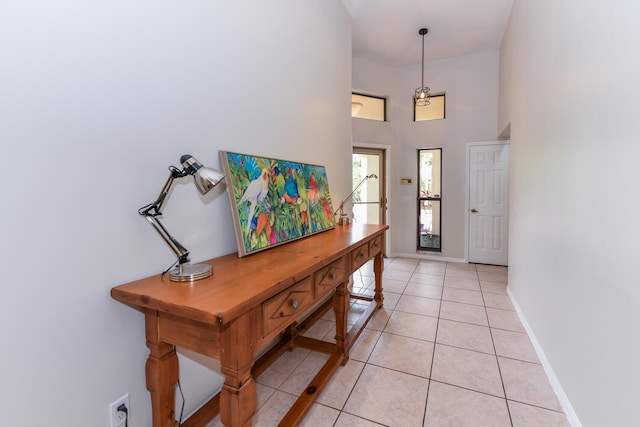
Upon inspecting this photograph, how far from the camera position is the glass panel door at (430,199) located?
513cm

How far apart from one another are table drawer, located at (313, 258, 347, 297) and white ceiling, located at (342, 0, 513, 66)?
2.99 metres

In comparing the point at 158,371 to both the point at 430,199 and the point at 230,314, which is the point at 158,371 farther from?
the point at 430,199

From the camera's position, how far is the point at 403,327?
269 centimetres

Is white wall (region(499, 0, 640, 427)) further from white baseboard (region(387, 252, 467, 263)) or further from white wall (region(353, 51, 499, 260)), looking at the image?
white baseboard (region(387, 252, 467, 263))

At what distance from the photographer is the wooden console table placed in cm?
104

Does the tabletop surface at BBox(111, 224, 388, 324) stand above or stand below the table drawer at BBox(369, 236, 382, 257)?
A: above

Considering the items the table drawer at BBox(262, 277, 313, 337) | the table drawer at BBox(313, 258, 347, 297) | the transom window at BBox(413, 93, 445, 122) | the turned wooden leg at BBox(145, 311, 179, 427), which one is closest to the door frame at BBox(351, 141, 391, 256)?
the transom window at BBox(413, 93, 445, 122)

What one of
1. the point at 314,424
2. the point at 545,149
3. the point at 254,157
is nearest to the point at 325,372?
the point at 314,424

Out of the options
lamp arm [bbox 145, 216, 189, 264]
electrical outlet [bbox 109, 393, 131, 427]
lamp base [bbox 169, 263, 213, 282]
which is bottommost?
electrical outlet [bbox 109, 393, 131, 427]

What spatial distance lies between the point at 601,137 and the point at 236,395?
1883 mm

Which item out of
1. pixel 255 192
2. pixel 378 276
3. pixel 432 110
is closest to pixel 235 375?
pixel 255 192

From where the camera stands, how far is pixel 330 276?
5.85 feet

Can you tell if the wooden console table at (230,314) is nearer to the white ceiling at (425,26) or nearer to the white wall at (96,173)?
the white wall at (96,173)

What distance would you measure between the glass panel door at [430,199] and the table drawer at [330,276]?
3676mm
